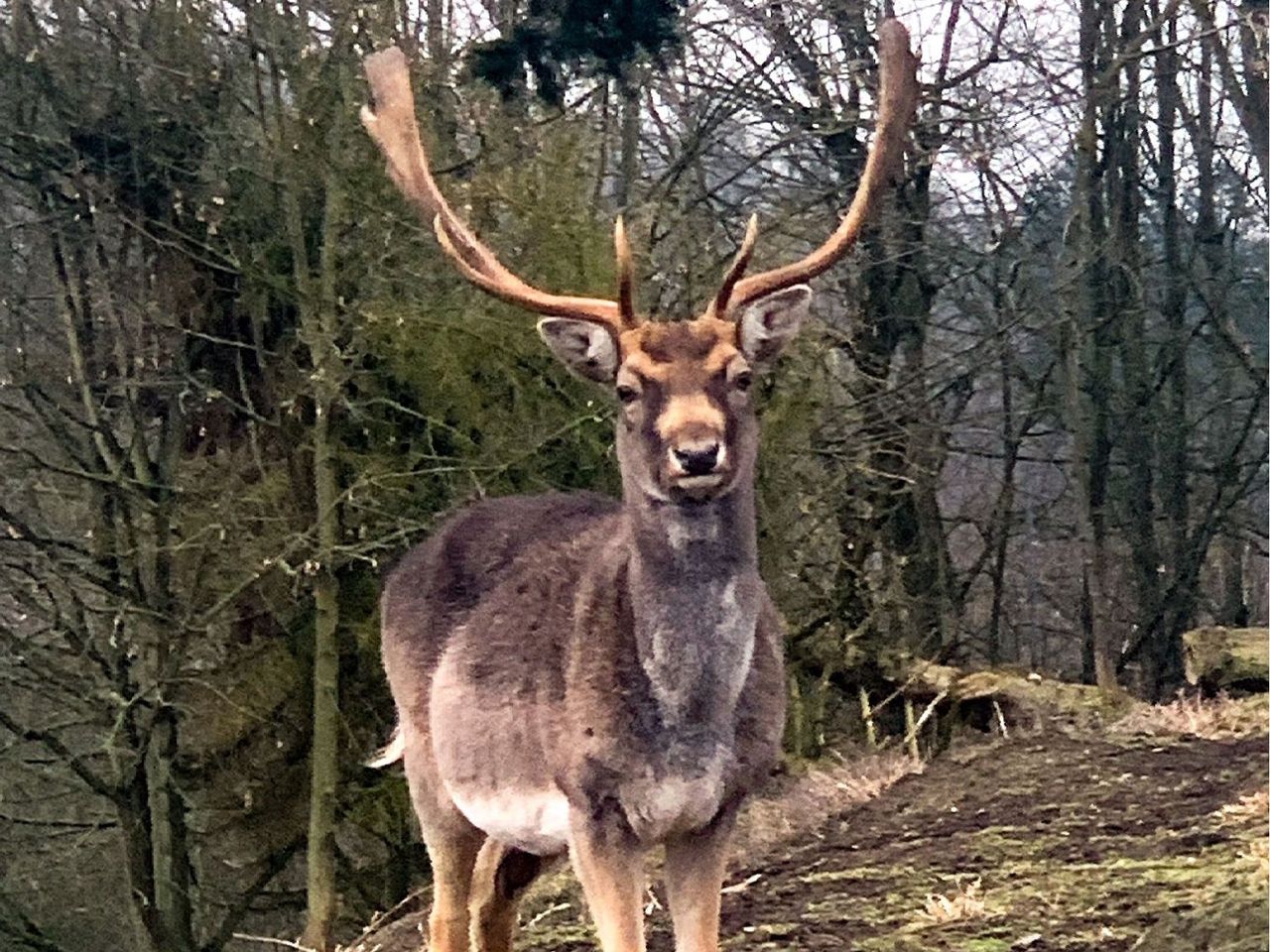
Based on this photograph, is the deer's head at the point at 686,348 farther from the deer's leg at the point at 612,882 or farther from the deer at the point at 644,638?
the deer's leg at the point at 612,882

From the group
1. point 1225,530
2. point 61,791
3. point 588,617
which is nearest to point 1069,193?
point 1225,530

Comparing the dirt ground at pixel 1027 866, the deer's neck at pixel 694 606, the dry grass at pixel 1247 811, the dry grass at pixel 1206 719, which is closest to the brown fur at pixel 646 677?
the deer's neck at pixel 694 606

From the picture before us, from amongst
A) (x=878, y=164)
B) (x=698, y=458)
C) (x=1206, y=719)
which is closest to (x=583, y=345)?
(x=698, y=458)

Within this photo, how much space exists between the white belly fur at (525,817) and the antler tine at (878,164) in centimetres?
137

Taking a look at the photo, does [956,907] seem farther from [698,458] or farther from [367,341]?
[367,341]

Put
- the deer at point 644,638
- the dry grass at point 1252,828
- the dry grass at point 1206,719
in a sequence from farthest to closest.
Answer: the dry grass at point 1206,719, the dry grass at point 1252,828, the deer at point 644,638

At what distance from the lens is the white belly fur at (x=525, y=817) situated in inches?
198

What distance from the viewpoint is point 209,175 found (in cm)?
1202

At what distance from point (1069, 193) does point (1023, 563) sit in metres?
3.66

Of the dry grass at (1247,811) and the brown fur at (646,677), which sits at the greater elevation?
the brown fur at (646,677)

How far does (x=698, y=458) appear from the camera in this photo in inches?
180

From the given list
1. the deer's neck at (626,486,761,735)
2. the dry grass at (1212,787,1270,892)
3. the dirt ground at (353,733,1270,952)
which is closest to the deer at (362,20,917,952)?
the deer's neck at (626,486,761,735)

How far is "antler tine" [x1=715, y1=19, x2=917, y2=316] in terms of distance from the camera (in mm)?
5090

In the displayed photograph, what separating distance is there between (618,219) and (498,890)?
7.50 ft
